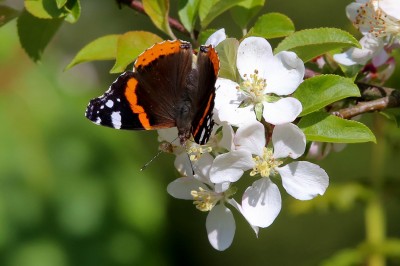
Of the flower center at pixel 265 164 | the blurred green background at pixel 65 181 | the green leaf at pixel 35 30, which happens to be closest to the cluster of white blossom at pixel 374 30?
the flower center at pixel 265 164

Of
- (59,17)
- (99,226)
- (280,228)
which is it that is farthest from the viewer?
(280,228)

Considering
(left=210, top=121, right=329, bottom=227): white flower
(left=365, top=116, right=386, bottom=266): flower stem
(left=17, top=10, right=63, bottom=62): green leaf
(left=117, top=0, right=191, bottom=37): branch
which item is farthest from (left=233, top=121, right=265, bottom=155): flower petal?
(left=365, top=116, right=386, bottom=266): flower stem

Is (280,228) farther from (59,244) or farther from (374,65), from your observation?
(374,65)

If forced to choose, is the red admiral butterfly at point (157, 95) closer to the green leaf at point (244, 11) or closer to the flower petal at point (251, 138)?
the flower petal at point (251, 138)

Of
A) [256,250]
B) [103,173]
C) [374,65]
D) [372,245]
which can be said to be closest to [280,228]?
[256,250]

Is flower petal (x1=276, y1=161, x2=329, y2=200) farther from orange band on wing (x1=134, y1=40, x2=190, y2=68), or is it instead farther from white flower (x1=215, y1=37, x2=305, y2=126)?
orange band on wing (x1=134, y1=40, x2=190, y2=68)

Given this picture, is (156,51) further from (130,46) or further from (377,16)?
(377,16)
